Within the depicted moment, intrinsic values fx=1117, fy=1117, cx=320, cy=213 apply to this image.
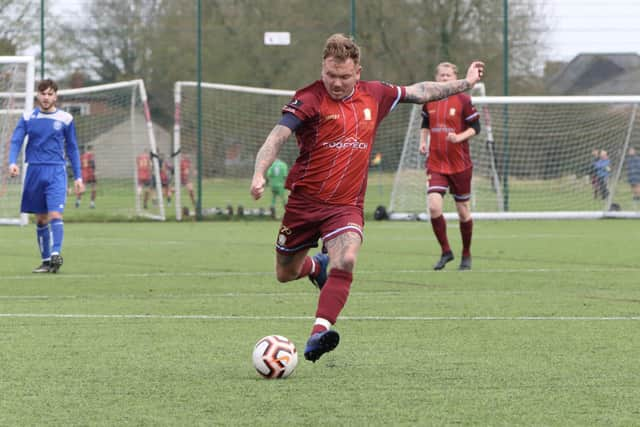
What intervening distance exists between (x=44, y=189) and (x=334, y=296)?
6.67 meters

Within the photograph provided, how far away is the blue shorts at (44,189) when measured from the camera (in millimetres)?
11921

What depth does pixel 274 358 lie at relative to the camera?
553 centimetres

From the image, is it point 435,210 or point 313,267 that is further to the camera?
point 435,210

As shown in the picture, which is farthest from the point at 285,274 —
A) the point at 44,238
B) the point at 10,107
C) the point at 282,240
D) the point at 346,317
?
the point at 10,107

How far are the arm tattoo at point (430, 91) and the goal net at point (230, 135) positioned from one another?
1610 centimetres

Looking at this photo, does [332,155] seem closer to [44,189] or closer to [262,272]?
[262,272]

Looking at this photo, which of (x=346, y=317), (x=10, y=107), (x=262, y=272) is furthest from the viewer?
(x=10, y=107)

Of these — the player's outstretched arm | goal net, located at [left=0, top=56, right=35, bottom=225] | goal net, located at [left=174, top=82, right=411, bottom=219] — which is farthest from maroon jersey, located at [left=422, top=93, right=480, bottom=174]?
goal net, located at [left=174, top=82, right=411, bottom=219]

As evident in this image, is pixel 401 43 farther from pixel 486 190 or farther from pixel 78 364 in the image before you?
pixel 78 364

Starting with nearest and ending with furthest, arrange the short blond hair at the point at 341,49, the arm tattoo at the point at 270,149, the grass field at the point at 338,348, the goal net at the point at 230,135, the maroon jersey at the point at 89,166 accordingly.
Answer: the grass field at the point at 338,348 → the arm tattoo at the point at 270,149 → the short blond hair at the point at 341,49 → the goal net at the point at 230,135 → the maroon jersey at the point at 89,166

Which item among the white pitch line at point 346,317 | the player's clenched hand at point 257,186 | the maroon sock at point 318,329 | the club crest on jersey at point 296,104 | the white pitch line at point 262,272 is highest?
the club crest on jersey at point 296,104

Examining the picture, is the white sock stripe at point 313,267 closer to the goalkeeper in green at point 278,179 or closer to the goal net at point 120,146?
the goal net at point 120,146

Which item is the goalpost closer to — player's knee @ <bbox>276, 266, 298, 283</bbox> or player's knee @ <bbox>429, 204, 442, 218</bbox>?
player's knee @ <bbox>429, 204, 442, 218</bbox>

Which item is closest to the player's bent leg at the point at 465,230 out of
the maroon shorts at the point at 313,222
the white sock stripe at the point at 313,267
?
the white sock stripe at the point at 313,267
